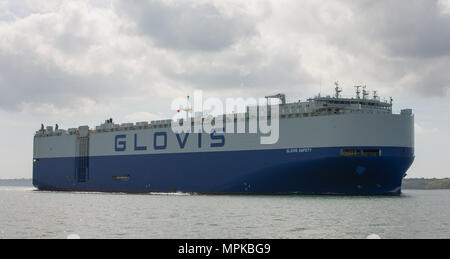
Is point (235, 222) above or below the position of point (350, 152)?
below

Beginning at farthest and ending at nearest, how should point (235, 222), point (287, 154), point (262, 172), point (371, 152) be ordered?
point (262, 172) < point (287, 154) < point (371, 152) < point (235, 222)

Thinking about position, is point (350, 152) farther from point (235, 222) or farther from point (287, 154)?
point (235, 222)

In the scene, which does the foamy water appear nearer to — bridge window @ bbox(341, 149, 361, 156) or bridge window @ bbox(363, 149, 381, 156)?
bridge window @ bbox(341, 149, 361, 156)

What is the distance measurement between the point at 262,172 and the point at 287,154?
11.2 ft

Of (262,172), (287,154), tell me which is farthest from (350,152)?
(262,172)

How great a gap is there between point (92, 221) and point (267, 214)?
35.0 feet

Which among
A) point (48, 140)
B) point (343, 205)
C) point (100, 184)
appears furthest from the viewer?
point (48, 140)

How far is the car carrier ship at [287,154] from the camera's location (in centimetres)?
5472

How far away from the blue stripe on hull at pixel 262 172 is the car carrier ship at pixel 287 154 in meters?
0.09

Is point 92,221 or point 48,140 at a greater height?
point 48,140

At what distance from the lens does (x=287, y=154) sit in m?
57.0
